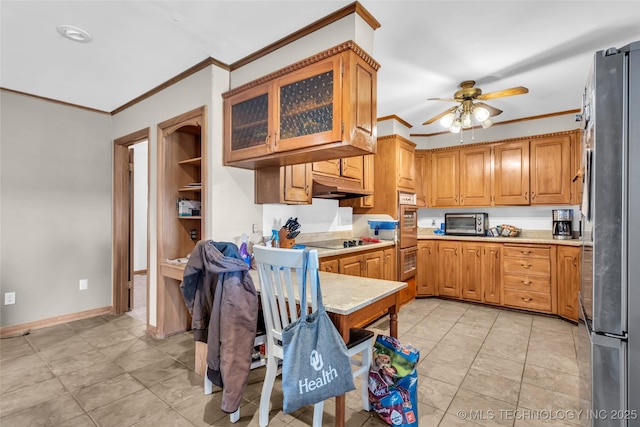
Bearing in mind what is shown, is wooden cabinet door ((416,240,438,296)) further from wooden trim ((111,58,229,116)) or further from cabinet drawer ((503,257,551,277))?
wooden trim ((111,58,229,116))

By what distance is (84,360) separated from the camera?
265 cm

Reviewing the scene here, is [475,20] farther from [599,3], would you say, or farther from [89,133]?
[89,133]

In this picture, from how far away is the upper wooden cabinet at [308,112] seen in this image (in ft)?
6.46

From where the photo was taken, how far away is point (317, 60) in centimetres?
208

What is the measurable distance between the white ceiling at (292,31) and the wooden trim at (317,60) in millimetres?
243

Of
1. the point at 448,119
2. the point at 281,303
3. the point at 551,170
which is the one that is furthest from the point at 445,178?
the point at 281,303

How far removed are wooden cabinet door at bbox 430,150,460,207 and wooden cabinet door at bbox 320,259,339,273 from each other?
103 inches

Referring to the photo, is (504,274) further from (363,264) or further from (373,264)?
(363,264)

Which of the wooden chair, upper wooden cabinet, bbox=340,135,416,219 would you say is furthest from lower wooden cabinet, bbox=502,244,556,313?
the wooden chair

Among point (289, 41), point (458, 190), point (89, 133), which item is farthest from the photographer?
point (458, 190)

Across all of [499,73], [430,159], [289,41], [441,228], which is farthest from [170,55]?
[441,228]

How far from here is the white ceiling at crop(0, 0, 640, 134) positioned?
2.00m

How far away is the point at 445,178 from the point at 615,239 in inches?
160

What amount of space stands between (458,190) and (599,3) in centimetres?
305
